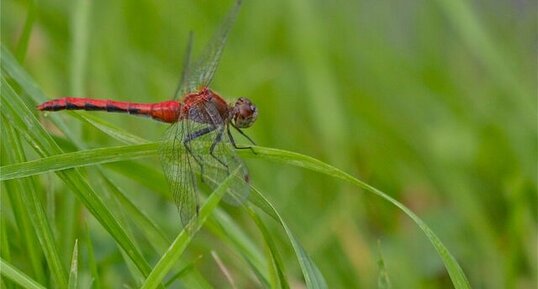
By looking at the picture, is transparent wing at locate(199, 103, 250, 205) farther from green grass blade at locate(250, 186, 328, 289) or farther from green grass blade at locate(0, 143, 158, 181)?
green grass blade at locate(0, 143, 158, 181)

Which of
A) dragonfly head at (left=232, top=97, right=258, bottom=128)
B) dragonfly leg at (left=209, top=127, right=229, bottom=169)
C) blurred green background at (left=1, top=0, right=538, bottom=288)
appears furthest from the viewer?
blurred green background at (left=1, top=0, right=538, bottom=288)

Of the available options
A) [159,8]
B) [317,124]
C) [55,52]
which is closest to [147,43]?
[159,8]

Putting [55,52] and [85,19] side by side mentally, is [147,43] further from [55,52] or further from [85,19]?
[85,19]

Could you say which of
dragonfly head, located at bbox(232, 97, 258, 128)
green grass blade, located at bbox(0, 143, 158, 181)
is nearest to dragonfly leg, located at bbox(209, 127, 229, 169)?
dragonfly head, located at bbox(232, 97, 258, 128)

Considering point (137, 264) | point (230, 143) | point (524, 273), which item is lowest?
point (524, 273)

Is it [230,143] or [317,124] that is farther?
[317,124]

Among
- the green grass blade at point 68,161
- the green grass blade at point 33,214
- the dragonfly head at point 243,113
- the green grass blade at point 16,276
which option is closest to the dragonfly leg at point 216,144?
the dragonfly head at point 243,113

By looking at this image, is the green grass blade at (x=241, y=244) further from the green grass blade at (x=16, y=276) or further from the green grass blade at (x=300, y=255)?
the green grass blade at (x=16, y=276)

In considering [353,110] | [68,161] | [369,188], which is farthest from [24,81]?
[353,110]
